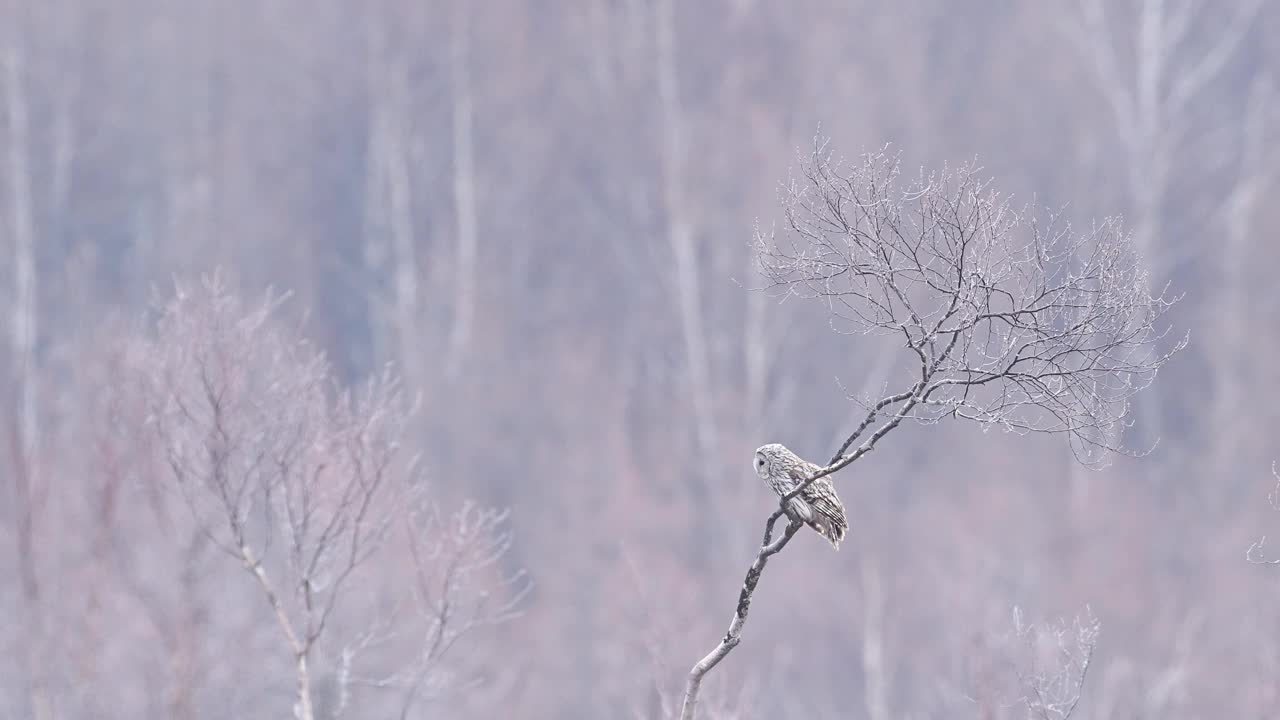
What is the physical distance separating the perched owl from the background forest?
59.5 ft

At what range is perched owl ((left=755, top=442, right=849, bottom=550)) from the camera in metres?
→ 7.73

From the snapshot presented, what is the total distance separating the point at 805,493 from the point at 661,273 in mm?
30115

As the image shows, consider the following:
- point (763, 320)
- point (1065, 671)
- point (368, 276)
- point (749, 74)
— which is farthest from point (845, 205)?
point (368, 276)

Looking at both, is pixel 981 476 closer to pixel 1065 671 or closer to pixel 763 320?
pixel 763 320

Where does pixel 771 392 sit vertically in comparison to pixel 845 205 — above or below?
above

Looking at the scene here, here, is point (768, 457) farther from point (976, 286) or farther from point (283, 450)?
point (283, 450)

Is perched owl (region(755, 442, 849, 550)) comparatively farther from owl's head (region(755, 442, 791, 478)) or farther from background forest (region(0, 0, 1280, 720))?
background forest (region(0, 0, 1280, 720))

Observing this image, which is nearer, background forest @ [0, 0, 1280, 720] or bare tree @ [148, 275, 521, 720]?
bare tree @ [148, 275, 521, 720]

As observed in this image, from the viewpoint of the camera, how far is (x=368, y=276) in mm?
41844

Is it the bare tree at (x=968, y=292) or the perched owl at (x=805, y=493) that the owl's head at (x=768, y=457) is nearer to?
the perched owl at (x=805, y=493)

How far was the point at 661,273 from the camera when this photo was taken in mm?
37750

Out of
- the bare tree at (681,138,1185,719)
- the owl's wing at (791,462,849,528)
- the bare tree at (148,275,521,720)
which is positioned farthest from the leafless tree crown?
the bare tree at (148,275,521,720)

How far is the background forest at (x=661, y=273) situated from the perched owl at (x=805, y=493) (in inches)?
714

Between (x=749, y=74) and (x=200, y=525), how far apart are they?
29.6 meters
